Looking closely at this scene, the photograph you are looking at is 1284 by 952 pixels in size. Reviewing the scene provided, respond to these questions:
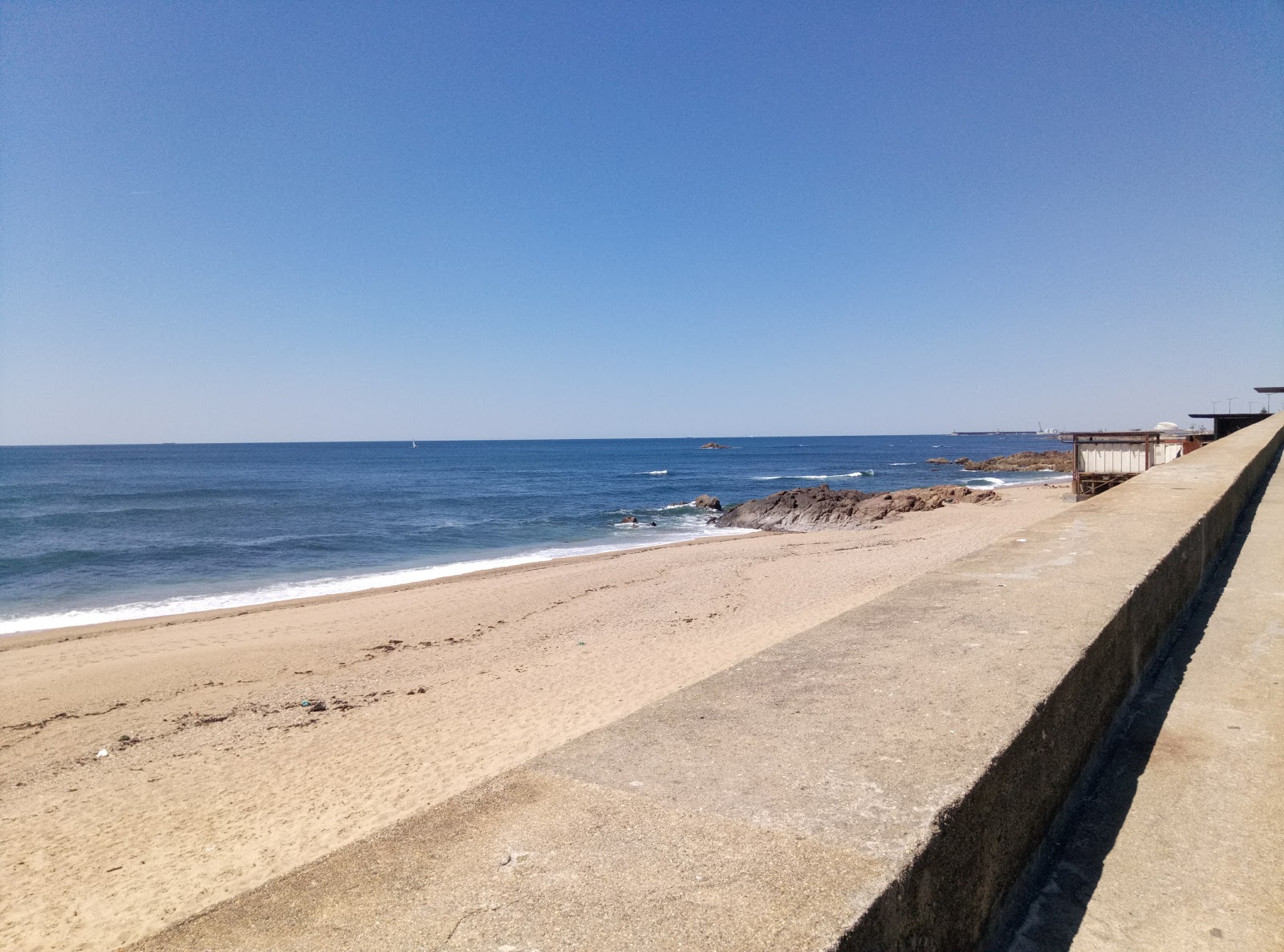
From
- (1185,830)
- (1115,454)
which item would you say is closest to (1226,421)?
(1115,454)

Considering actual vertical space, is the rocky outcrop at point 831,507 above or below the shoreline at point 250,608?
above

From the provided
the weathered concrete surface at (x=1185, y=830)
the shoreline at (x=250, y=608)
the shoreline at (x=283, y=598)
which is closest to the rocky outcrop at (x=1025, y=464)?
the shoreline at (x=283, y=598)

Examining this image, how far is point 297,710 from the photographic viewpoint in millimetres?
9578

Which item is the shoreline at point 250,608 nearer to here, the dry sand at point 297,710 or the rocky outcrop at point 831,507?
the dry sand at point 297,710

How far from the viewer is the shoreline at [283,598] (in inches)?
631

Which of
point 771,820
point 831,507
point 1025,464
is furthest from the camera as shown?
point 1025,464

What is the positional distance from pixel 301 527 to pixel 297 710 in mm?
28073

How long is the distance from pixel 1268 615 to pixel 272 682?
1181 cm

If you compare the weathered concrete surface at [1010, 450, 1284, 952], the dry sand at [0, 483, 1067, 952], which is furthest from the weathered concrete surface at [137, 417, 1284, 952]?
the dry sand at [0, 483, 1067, 952]

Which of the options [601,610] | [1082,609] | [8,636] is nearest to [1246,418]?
[601,610]

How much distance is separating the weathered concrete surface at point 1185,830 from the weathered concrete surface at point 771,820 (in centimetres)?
13

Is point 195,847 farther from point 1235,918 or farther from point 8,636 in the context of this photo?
point 8,636

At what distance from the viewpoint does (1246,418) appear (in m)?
23.6

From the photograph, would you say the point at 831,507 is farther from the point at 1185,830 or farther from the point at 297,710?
the point at 1185,830
